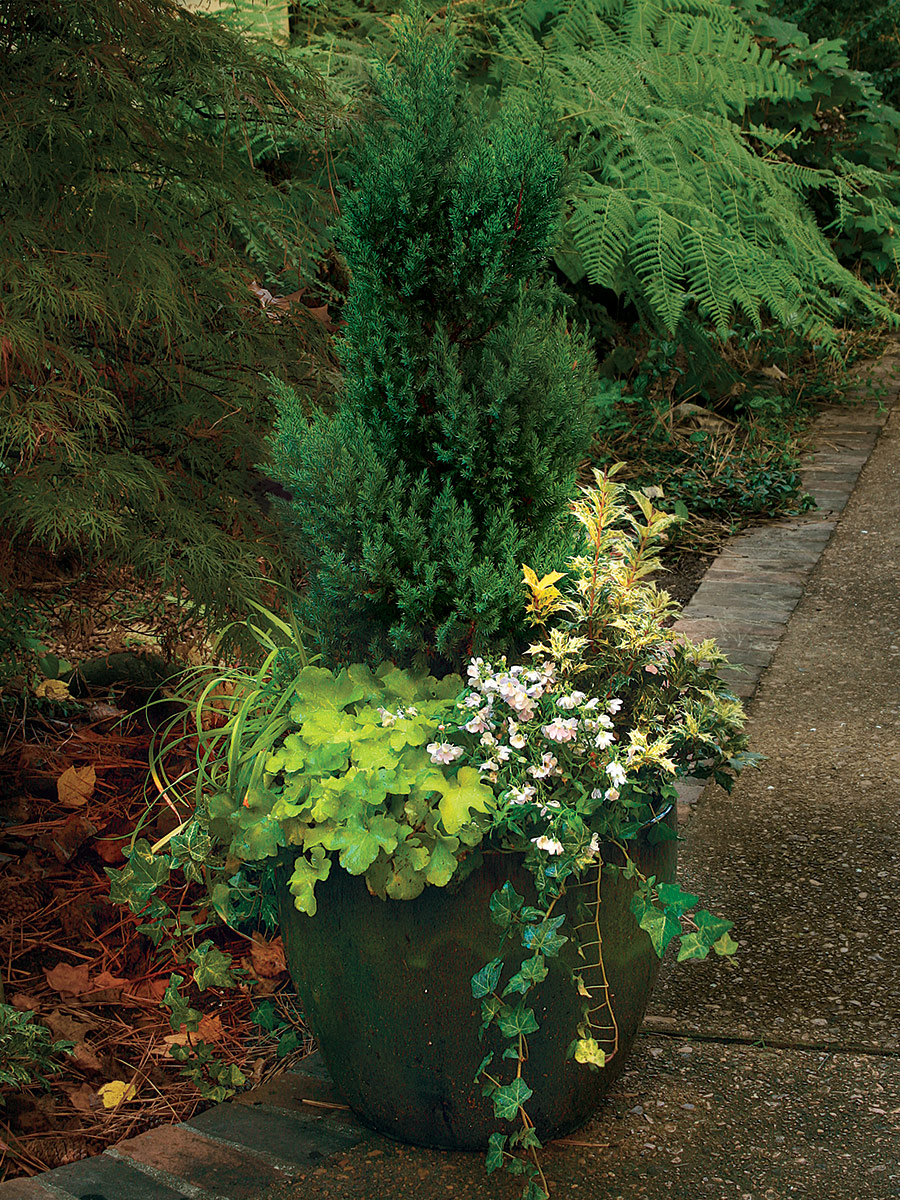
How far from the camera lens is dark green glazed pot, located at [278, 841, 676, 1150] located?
1928 millimetres

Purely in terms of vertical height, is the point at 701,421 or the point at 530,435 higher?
the point at 530,435

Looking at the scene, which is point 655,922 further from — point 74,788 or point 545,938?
point 74,788

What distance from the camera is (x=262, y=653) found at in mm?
2834

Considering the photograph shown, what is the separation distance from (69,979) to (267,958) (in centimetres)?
44

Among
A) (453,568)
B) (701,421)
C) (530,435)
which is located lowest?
(701,421)

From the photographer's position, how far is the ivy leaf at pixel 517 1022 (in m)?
1.84

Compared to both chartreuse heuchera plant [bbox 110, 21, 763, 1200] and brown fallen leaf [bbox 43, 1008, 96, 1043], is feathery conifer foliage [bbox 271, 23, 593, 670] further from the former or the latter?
brown fallen leaf [bbox 43, 1008, 96, 1043]

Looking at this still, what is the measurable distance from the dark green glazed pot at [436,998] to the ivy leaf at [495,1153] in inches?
3.9

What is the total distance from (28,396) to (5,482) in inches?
7.1

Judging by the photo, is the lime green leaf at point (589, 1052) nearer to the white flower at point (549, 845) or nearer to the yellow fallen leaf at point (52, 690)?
the white flower at point (549, 845)

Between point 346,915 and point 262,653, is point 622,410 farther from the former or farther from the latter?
point 346,915

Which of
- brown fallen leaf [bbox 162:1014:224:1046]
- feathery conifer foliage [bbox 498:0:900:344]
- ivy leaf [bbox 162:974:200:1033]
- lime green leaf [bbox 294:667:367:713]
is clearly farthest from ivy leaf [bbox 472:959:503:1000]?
feathery conifer foliage [bbox 498:0:900:344]

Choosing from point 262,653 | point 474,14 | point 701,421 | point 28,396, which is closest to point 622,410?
point 701,421

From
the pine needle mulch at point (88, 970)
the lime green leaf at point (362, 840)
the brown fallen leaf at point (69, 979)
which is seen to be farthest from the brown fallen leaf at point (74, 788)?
the lime green leaf at point (362, 840)
